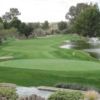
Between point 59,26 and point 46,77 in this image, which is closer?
point 46,77

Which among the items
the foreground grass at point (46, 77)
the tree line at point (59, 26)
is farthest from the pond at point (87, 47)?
the foreground grass at point (46, 77)

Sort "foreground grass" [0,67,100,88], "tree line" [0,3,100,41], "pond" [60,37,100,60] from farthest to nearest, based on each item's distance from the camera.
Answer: "tree line" [0,3,100,41], "pond" [60,37,100,60], "foreground grass" [0,67,100,88]

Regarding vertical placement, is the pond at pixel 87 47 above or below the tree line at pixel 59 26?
below

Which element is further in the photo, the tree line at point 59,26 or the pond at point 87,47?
the tree line at point 59,26

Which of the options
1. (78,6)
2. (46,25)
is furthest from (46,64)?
(78,6)

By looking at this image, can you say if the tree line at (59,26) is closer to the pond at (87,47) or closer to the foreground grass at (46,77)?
the pond at (87,47)

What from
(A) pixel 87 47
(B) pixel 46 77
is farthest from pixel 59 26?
(B) pixel 46 77

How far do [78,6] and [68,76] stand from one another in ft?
388

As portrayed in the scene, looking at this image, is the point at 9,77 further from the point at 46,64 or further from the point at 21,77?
the point at 46,64

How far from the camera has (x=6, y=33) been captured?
62.7m

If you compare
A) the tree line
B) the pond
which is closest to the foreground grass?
the pond

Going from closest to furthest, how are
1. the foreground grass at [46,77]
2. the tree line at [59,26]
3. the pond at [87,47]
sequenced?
the foreground grass at [46,77], the pond at [87,47], the tree line at [59,26]

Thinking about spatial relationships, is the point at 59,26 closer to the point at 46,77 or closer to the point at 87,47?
the point at 87,47

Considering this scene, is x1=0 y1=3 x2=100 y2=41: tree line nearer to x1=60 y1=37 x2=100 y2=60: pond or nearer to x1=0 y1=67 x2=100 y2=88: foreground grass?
x1=60 y1=37 x2=100 y2=60: pond
